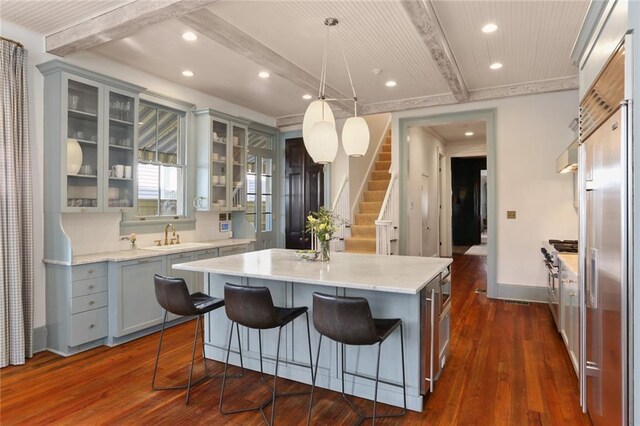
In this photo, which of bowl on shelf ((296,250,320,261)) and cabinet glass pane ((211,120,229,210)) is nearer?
bowl on shelf ((296,250,320,261))

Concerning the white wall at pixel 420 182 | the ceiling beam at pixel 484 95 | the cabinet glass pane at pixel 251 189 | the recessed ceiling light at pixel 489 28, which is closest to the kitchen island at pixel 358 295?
the recessed ceiling light at pixel 489 28

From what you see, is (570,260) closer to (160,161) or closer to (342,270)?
(342,270)

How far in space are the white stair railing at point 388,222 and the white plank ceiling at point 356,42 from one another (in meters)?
1.57

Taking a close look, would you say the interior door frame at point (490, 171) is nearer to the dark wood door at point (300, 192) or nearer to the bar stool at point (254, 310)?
the dark wood door at point (300, 192)

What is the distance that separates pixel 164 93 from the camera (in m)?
4.88

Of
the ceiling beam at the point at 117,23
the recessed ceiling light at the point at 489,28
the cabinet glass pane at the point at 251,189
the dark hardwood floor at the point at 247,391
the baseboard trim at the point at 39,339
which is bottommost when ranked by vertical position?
the dark hardwood floor at the point at 247,391

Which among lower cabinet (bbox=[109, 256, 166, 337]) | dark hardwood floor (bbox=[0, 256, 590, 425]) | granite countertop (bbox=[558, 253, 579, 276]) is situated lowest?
dark hardwood floor (bbox=[0, 256, 590, 425])

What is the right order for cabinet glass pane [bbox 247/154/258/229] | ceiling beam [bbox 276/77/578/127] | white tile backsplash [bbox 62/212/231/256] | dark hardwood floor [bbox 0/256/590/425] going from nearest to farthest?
dark hardwood floor [bbox 0/256/590/425]
white tile backsplash [bbox 62/212/231/256]
ceiling beam [bbox 276/77/578/127]
cabinet glass pane [bbox 247/154/258/229]

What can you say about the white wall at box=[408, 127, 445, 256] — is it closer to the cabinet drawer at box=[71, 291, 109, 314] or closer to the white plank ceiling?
the white plank ceiling

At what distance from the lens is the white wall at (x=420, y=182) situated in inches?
266

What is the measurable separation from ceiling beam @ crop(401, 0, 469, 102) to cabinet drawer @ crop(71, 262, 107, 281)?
3633 mm

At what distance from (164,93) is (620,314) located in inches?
199

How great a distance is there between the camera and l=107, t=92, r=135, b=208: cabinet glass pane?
4.08 meters

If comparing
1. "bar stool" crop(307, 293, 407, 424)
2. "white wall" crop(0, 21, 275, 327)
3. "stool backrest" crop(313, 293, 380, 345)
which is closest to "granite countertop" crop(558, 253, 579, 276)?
"bar stool" crop(307, 293, 407, 424)
